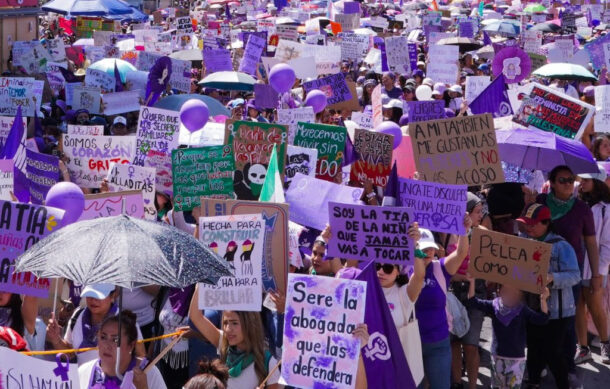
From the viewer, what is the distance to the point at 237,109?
12.6 m

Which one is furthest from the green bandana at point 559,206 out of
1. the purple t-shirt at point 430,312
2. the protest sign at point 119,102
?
the protest sign at point 119,102

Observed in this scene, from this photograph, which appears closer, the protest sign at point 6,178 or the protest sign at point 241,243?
the protest sign at point 241,243

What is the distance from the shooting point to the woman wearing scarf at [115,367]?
470cm

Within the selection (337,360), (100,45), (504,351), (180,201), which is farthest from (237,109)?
(100,45)

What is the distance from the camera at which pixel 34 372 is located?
4.40m

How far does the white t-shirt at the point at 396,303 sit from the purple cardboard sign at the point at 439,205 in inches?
43.2

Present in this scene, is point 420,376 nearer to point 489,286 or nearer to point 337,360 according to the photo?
point 337,360

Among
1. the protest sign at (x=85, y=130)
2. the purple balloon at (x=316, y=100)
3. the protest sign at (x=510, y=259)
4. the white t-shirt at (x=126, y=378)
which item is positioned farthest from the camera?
the purple balloon at (x=316, y=100)

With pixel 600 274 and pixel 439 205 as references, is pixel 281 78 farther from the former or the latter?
pixel 439 205

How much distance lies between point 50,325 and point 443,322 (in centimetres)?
235

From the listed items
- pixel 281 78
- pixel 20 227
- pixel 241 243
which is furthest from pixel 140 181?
pixel 281 78

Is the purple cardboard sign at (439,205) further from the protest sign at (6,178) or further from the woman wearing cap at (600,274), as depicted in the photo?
the protest sign at (6,178)

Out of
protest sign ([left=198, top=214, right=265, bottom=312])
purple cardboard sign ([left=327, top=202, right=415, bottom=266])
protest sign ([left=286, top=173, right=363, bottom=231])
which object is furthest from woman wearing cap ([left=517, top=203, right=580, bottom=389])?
protest sign ([left=198, top=214, right=265, bottom=312])

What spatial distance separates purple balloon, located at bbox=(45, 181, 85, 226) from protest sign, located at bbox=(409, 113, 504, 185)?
290 centimetres
